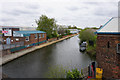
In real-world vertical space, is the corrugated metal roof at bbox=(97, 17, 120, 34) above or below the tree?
below

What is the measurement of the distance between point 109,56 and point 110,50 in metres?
0.51

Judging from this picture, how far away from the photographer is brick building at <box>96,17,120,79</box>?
662 centimetres

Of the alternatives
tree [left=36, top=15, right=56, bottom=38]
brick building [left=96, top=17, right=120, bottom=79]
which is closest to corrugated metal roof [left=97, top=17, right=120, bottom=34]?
brick building [left=96, top=17, right=120, bottom=79]

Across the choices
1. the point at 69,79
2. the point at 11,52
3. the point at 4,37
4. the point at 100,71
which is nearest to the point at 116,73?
the point at 100,71

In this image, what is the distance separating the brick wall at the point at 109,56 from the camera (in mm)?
6646

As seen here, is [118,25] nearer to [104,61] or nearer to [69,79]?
[104,61]

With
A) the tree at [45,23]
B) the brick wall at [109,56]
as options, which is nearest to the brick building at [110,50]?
the brick wall at [109,56]

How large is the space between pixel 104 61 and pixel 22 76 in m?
8.07

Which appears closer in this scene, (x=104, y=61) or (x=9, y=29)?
(x=104, y=61)

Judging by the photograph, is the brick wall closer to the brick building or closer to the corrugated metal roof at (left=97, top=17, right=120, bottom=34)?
the brick building

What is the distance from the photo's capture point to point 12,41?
63.5ft

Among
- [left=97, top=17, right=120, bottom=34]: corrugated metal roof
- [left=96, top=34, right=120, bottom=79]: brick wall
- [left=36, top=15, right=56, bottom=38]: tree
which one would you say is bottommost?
[left=96, top=34, right=120, bottom=79]: brick wall

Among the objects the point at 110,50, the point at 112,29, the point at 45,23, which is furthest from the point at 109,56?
the point at 45,23

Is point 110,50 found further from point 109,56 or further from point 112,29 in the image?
point 112,29
